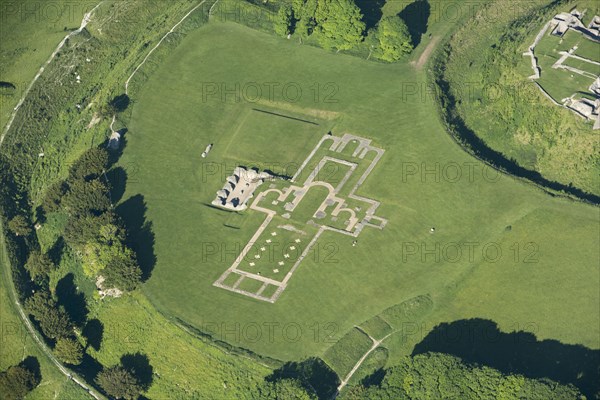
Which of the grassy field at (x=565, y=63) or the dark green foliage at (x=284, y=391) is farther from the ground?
the grassy field at (x=565, y=63)

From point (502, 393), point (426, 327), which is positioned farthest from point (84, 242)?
point (502, 393)

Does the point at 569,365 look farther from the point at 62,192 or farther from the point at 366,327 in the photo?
the point at 62,192

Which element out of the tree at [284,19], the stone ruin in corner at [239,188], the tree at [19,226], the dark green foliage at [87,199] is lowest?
the tree at [19,226]

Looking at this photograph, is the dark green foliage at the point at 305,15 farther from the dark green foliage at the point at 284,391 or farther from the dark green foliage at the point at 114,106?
the dark green foliage at the point at 284,391

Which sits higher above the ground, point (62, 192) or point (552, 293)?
point (552, 293)

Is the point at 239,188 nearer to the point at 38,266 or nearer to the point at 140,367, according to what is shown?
the point at 140,367

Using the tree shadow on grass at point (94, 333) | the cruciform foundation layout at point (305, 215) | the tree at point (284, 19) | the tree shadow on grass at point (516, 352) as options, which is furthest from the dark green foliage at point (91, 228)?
the tree shadow on grass at point (516, 352)
